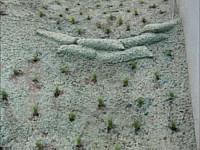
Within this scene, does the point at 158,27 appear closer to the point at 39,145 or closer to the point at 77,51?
the point at 77,51

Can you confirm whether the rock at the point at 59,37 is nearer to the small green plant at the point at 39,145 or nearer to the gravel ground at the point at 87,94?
the gravel ground at the point at 87,94

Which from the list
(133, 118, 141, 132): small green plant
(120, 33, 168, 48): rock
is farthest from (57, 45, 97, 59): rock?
(133, 118, 141, 132): small green plant

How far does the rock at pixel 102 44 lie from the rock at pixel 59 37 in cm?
16

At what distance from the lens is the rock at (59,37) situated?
734cm

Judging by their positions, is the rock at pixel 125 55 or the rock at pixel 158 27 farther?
the rock at pixel 158 27

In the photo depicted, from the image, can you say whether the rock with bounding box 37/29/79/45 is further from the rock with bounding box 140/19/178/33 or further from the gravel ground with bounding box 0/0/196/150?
the rock with bounding box 140/19/178/33

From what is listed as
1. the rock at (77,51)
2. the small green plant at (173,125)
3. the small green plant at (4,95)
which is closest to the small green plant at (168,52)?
the rock at (77,51)

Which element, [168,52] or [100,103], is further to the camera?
[168,52]

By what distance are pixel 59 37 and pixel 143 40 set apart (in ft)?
4.92

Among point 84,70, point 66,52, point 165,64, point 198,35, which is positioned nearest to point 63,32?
point 66,52

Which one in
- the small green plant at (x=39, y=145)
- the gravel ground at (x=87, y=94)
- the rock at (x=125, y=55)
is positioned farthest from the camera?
→ the rock at (x=125, y=55)

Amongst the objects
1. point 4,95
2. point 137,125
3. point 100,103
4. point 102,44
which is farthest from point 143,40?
point 4,95

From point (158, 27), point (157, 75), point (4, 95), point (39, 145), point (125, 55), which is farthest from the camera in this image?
point (158, 27)

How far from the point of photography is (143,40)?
7309 millimetres
